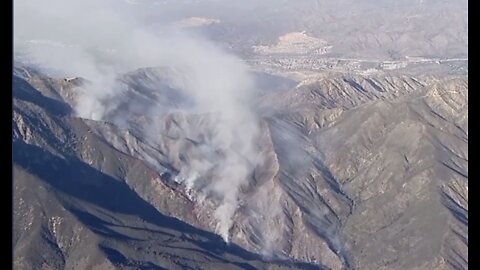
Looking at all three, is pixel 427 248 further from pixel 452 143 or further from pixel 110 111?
pixel 110 111

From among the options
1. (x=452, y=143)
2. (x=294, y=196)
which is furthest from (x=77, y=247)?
(x=452, y=143)

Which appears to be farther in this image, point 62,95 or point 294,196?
point 62,95

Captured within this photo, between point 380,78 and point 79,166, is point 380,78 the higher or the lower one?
the lower one

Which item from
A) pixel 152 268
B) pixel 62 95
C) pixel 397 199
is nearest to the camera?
pixel 152 268
